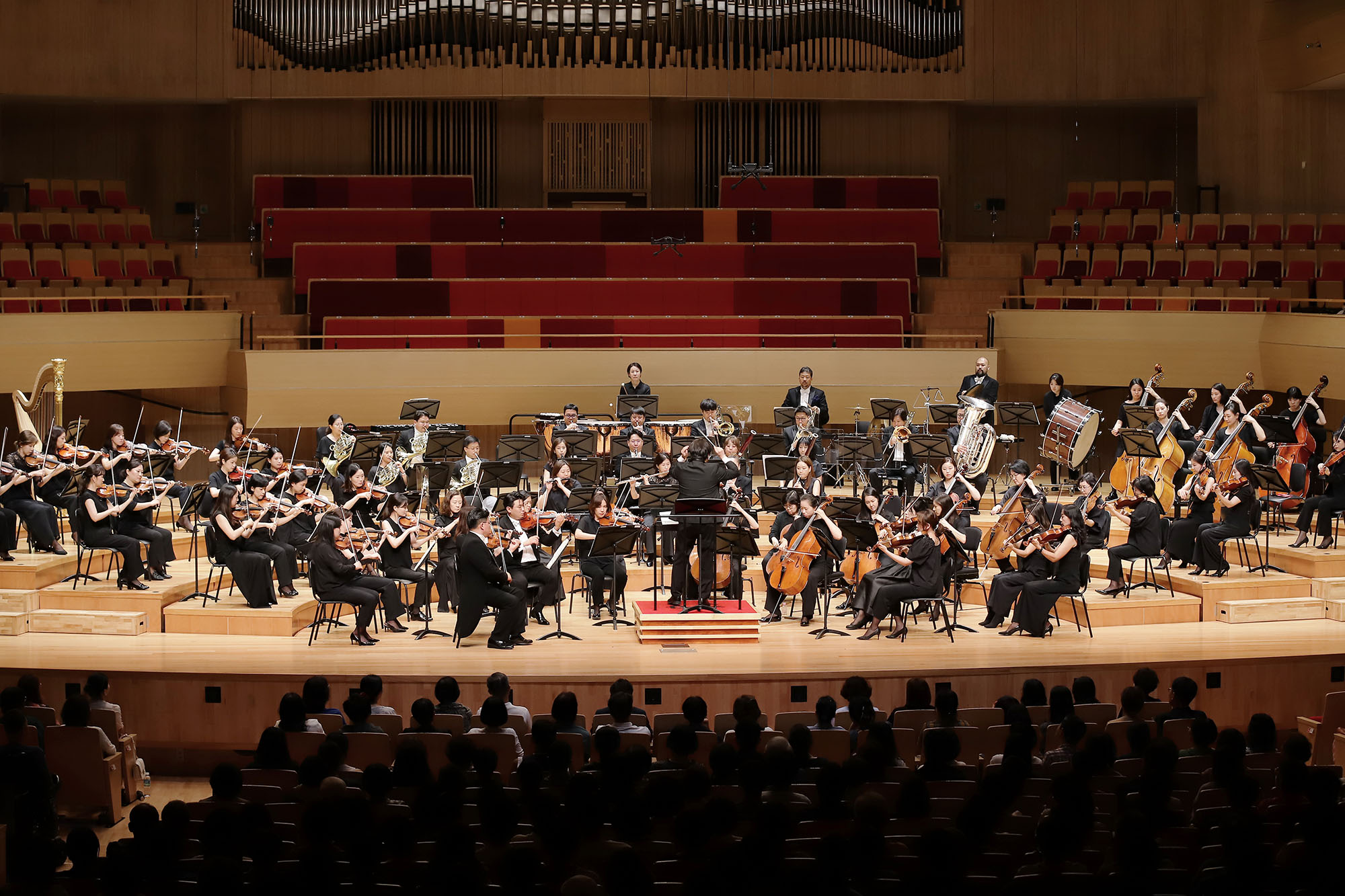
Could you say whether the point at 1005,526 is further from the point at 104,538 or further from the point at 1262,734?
the point at 104,538

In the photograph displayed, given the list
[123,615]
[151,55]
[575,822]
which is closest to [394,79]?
[151,55]

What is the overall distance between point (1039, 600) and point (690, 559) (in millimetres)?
2218

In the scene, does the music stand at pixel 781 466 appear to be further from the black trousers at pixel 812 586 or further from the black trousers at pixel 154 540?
the black trousers at pixel 154 540

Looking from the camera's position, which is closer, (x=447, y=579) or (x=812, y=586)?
(x=812, y=586)

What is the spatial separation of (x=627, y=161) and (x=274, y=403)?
5.63m

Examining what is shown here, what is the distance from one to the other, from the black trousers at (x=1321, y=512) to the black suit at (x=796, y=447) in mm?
3618

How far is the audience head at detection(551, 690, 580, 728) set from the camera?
19.2 feet

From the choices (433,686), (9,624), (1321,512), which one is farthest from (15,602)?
(1321,512)

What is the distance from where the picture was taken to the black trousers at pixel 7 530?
964 centimetres

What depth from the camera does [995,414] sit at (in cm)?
1316

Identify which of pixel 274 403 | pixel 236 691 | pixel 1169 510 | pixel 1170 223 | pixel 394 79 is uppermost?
pixel 394 79

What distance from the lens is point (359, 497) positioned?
368 inches

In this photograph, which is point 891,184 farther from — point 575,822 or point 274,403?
point 575,822

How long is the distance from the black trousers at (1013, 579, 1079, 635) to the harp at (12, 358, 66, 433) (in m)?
7.23
